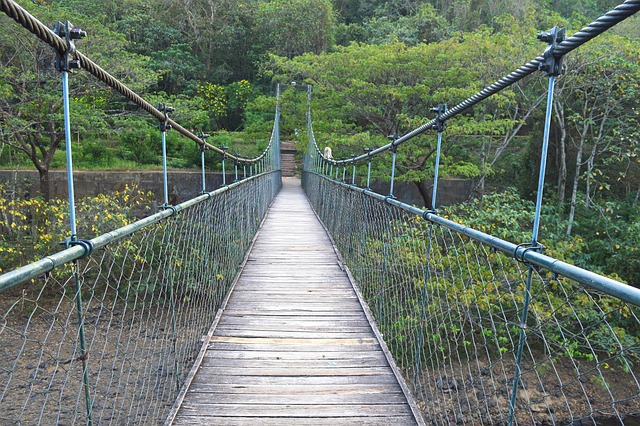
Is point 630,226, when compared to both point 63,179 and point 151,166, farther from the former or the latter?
point 63,179

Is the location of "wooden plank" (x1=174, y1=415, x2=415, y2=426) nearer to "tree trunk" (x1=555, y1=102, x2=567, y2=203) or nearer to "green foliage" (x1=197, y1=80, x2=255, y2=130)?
"tree trunk" (x1=555, y1=102, x2=567, y2=203)

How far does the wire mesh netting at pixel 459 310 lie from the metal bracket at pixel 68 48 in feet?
3.39

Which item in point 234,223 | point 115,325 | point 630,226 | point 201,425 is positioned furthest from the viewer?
point 630,226

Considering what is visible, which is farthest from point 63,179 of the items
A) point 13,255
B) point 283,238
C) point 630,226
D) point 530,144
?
point 630,226

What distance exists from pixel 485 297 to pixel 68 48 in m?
1.24

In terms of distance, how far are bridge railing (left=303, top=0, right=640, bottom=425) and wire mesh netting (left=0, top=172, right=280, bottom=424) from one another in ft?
2.96

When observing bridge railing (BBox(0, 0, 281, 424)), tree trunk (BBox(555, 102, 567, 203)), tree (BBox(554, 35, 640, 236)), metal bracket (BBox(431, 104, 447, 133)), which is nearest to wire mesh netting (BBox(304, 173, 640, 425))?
metal bracket (BBox(431, 104, 447, 133))

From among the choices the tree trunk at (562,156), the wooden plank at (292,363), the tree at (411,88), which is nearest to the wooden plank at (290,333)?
the wooden plank at (292,363)

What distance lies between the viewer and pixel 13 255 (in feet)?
18.3

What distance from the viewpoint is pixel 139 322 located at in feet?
5.67

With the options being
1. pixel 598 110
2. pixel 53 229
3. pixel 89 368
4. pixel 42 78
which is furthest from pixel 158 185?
pixel 598 110

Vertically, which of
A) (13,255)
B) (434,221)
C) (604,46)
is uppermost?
(604,46)

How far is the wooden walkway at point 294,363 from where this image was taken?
1.57m

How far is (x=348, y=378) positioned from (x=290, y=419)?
368 millimetres
